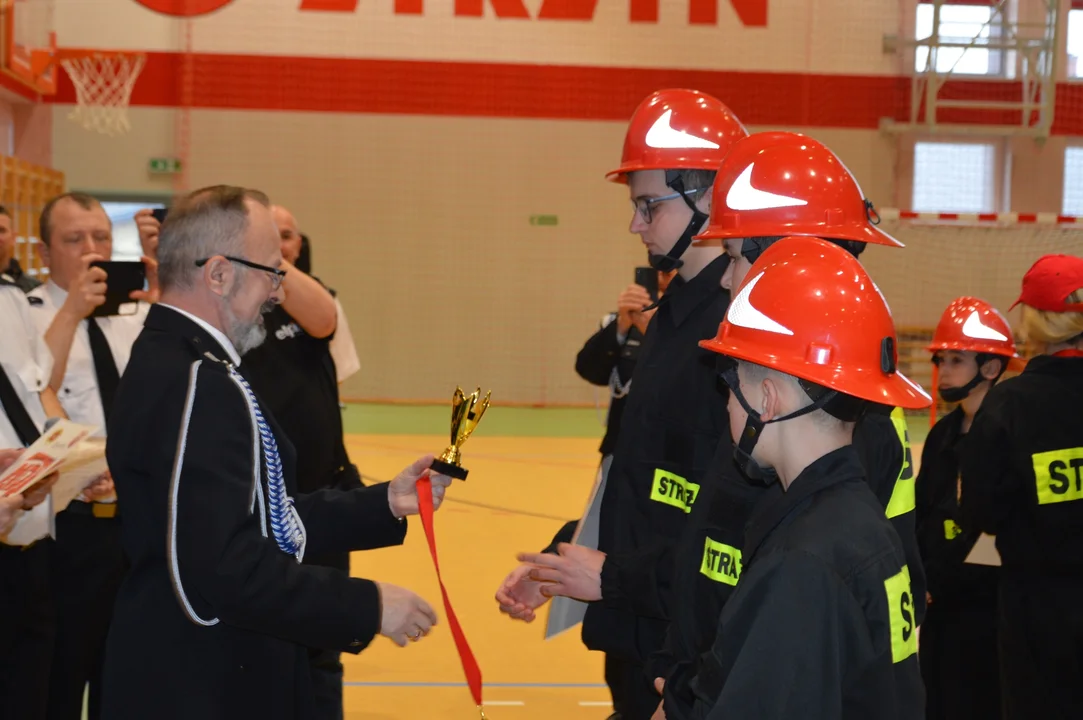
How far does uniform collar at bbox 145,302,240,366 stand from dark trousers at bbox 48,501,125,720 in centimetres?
184

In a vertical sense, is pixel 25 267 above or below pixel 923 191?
below

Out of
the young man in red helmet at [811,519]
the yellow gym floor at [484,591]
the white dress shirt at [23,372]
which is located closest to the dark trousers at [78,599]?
the white dress shirt at [23,372]

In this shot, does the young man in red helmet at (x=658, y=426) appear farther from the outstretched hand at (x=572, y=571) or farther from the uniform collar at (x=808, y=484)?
the uniform collar at (x=808, y=484)

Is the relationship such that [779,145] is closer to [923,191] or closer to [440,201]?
[440,201]

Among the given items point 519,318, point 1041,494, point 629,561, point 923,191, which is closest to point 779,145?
point 629,561

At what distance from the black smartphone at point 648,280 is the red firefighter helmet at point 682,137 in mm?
2287

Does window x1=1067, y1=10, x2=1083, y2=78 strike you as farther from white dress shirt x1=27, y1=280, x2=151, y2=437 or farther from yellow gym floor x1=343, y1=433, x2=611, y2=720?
white dress shirt x1=27, y1=280, x2=151, y2=437

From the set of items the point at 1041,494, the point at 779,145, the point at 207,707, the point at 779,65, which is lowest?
the point at 207,707

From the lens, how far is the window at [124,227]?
48.3ft

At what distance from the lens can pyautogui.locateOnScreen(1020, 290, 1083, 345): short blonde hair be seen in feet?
12.5

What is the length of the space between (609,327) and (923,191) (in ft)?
39.1

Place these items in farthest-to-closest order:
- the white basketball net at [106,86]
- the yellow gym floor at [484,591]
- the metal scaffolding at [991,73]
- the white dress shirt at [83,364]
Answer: the metal scaffolding at [991,73]
the white basketball net at [106,86]
the yellow gym floor at [484,591]
the white dress shirt at [83,364]

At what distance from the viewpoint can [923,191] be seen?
16.1 metres

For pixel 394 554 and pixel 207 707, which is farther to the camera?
pixel 394 554
